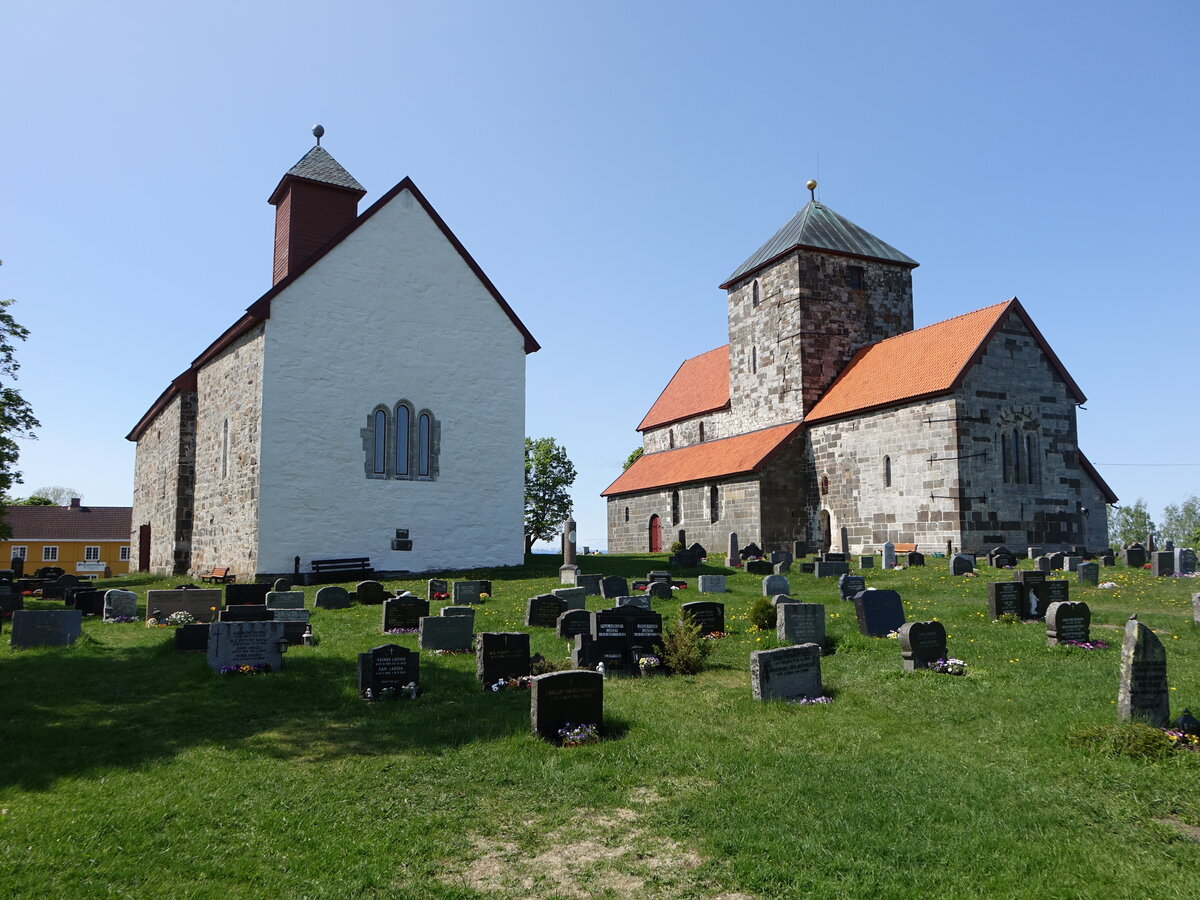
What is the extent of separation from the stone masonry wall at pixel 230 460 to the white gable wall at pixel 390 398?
70 cm

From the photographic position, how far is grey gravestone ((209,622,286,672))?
10945 mm

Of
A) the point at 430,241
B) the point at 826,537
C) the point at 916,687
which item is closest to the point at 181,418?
the point at 430,241

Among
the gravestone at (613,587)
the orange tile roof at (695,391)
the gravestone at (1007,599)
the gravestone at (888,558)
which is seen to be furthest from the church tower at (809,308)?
the gravestone at (1007,599)

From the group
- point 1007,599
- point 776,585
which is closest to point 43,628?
point 776,585

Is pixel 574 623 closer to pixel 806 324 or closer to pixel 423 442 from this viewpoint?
pixel 423 442

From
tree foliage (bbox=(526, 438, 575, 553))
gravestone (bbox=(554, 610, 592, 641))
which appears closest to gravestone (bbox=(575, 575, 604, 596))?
gravestone (bbox=(554, 610, 592, 641))

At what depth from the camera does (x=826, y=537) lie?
106 feet

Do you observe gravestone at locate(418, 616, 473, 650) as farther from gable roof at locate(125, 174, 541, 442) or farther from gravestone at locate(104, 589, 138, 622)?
gable roof at locate(125, 174, 541, 442)

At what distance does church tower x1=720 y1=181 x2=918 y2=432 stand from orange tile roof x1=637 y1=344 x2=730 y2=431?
279 centimetres

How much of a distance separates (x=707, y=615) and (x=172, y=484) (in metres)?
23.8

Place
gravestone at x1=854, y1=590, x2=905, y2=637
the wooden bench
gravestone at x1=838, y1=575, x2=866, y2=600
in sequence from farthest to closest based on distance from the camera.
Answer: the wooden bench < gravestone at x1=838, y1=575, x2=866, y2=600 < gravestone at x1=854, y1=590, x2=905, y2=637

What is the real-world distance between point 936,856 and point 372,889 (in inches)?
141

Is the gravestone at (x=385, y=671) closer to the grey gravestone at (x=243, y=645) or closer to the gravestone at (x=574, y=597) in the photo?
the grey gravestone at (x=243, y=645)

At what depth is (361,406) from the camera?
80.7 feet
